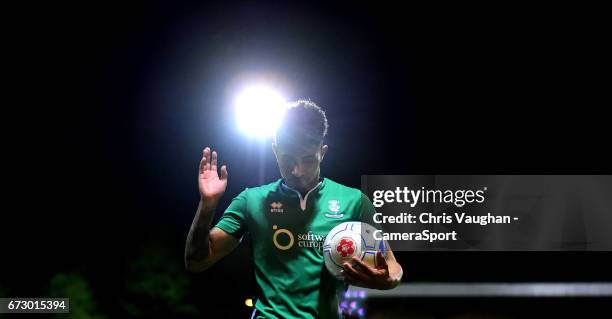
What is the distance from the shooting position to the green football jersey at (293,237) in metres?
3.94

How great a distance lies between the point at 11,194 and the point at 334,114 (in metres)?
13.5

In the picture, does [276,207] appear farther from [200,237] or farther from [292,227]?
[200,237]

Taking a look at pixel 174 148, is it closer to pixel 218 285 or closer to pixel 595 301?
pixel 218 285

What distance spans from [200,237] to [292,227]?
2.11 ft

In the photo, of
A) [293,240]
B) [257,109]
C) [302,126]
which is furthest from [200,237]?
[257,109]

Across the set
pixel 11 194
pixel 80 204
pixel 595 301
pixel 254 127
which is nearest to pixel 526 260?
pixel 595 301

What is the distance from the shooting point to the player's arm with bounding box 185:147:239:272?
384 cm

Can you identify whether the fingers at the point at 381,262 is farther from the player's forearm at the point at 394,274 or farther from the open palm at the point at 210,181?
the open palm at the point at 210,181

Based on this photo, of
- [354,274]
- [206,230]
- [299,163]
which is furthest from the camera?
[299,163]

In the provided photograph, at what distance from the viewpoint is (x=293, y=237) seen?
4098mm

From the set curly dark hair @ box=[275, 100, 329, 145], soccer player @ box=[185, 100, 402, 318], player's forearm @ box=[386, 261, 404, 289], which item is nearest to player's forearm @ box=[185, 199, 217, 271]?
soccer player @ box=[185, 100, 402, 318]

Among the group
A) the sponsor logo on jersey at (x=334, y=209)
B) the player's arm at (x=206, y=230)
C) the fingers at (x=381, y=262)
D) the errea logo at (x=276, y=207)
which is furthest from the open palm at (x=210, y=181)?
the fingers at (x=381, y=262)

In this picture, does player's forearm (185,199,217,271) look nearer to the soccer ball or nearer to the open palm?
the open palm

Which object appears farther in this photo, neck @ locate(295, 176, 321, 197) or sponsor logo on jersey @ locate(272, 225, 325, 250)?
neck @ locate(295, 176, 321, 197)
